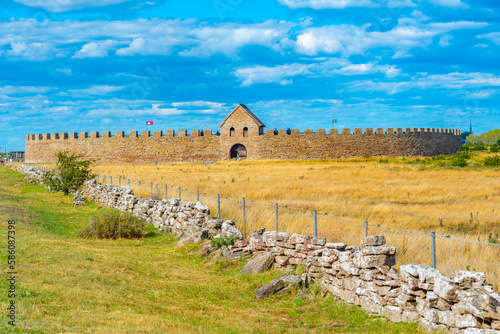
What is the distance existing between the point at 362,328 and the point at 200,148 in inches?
2096

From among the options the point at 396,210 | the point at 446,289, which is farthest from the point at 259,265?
the point at 396,210

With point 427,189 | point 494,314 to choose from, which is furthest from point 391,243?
point 427,189

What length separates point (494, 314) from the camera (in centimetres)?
558

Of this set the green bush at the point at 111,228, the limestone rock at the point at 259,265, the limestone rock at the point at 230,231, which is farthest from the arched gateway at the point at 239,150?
the limestone rock at the point at 259,265

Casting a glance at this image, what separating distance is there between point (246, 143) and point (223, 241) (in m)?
46.1

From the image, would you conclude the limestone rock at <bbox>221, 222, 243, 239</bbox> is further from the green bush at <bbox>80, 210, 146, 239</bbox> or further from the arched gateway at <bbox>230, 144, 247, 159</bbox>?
the arched gateway at <bbox>230, 144, 247, 159</bbox>

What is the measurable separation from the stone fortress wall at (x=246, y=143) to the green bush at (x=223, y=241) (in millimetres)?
44724

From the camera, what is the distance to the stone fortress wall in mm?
56812

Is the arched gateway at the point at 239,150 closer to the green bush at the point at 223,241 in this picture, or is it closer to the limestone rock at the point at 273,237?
the green bush at the point at 223,241

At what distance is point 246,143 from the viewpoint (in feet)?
190

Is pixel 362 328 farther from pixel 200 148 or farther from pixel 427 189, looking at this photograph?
pixel 200 148

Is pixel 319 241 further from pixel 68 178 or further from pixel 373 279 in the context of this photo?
pixel 68 178

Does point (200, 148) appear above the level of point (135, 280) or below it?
above

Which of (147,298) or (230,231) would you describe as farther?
(230,231)
